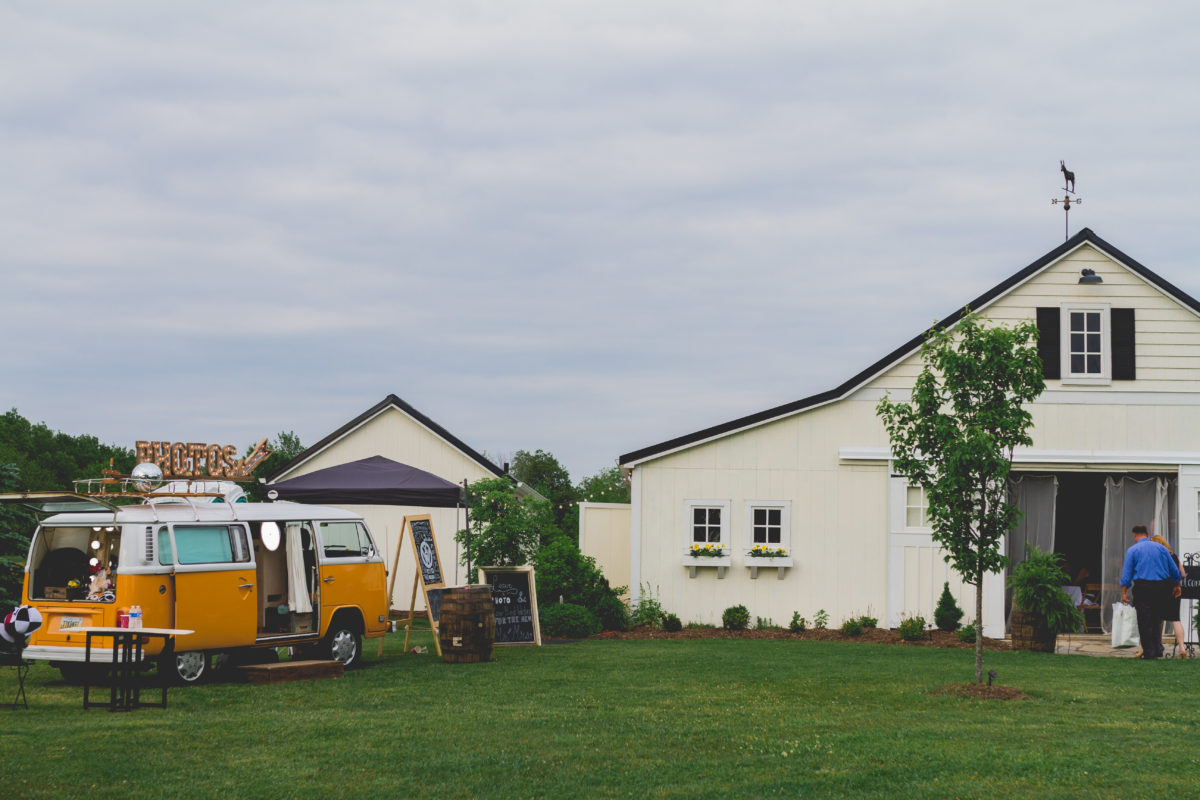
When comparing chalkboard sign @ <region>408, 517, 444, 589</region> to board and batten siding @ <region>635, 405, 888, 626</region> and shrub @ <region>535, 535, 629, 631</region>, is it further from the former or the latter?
board and batten siding @ <region>635, 405, 888, 626</region>

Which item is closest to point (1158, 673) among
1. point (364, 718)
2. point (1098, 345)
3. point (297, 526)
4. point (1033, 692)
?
point (1033, 692)

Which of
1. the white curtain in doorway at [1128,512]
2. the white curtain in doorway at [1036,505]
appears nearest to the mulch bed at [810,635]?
the white curtain in doorway at [1036,505]

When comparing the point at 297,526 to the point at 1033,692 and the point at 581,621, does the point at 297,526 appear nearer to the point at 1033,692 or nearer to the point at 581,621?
the point at 581,621

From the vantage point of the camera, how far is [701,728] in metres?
9.36

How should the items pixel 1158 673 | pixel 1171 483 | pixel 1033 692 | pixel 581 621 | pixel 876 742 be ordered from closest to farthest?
pixel 876 742
pixel 1033 692
pixel 1158 673
pixel 581 621
pixel 1171 483

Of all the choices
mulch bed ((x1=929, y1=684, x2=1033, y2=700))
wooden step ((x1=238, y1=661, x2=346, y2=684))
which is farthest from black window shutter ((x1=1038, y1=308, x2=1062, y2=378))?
wooden step ((x1=238, y1=661, x2=346, y2=684))

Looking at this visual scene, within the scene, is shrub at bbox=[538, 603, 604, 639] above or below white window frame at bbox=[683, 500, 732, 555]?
below

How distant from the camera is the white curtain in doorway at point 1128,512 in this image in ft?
66.3

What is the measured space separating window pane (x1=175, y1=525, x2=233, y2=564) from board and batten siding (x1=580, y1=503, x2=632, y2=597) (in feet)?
33.8

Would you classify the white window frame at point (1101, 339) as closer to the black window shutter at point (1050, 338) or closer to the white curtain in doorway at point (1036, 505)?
the black window shutter at point (1050, 338)

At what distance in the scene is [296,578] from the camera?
1418 cm

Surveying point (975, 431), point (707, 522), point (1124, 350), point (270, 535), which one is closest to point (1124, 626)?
point (1124, 350)

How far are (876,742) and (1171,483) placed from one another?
14111 millimetres

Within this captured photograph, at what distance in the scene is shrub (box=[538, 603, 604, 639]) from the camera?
18.8m
